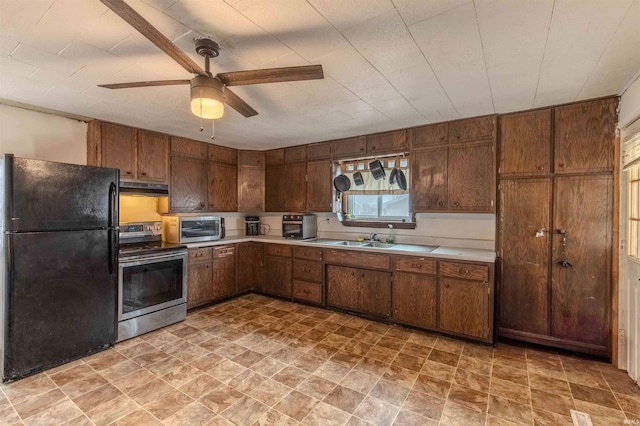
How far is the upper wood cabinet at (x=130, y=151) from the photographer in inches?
128

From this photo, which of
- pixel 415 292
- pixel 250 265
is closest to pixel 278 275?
pixel 250 265

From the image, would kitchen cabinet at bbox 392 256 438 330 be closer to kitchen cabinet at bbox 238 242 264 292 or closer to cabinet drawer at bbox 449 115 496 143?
cabinet drawer at bbox 449 115 496 143

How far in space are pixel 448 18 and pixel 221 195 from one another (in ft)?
12.3

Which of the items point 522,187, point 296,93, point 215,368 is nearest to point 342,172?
point 296,93

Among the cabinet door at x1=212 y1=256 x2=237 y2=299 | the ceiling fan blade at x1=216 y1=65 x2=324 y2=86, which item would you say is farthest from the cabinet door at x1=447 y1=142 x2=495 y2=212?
the cabinet door at x1=212 y1=256 x2=237 y2=299

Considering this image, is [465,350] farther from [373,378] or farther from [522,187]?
[522,187]

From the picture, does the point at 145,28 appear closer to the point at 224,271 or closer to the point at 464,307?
the point at 464,307

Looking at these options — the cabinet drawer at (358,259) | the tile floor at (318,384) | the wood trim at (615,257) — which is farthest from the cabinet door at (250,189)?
the wood trim at (615,257)

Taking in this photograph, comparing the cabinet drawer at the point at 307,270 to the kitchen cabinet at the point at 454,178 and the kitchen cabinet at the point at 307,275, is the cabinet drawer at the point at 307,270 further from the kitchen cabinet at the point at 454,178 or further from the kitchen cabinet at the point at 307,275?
the kitchen cabinet at the point at 454,178

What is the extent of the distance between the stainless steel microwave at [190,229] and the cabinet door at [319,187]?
54.6 inches

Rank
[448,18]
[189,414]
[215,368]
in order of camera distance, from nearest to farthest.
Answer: [448,18] → [189,414] → [215,368]

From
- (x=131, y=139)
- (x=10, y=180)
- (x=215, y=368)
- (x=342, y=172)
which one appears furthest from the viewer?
(x=342, y=172)

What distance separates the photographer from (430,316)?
3113mm

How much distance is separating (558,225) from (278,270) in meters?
3.32
